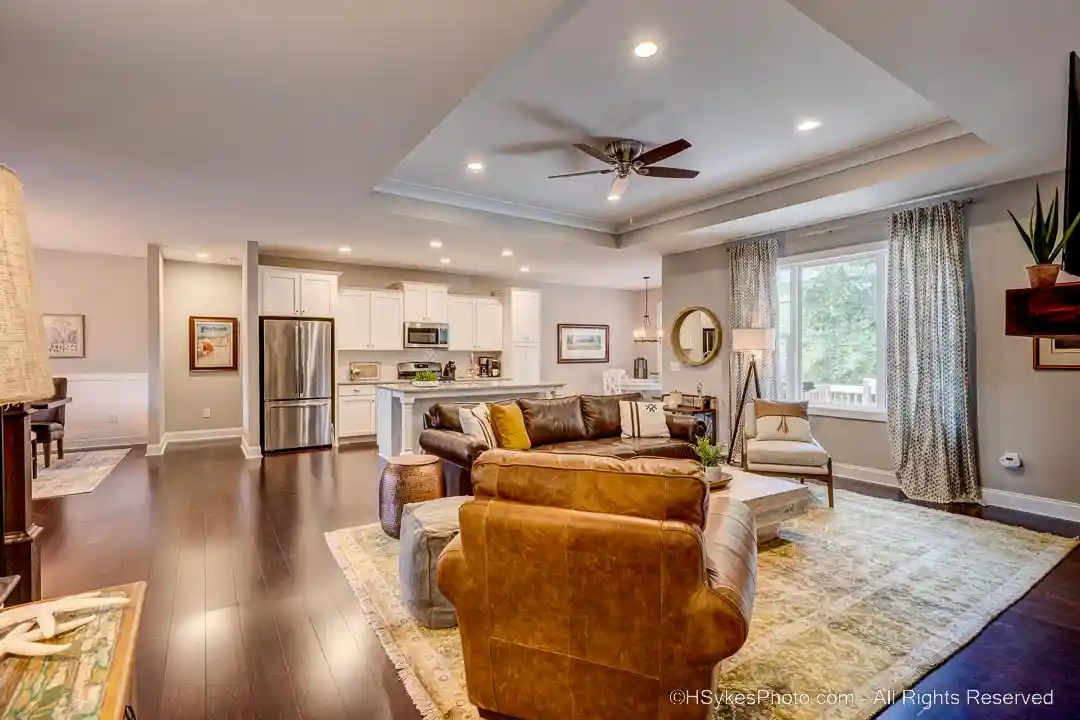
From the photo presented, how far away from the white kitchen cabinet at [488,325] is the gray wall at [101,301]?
4.84m

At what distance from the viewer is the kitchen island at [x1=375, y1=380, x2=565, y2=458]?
239 inches

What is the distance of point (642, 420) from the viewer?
5.25 meters

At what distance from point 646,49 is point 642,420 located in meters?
3.28

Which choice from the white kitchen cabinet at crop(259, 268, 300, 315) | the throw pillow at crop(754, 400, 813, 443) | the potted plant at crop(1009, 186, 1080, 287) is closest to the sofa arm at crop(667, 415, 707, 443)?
the throw pillow at crop(754, 400, 813, 443)

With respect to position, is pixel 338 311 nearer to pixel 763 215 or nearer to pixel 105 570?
pixel 105 570

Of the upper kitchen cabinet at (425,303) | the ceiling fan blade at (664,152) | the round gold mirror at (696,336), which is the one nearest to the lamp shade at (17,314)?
the ceiling fan blade at (664,152)

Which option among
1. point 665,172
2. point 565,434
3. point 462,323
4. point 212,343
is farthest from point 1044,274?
point 212,343

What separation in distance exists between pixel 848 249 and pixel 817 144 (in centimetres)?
172

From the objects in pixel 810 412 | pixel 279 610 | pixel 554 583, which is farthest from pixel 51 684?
pixel 810 412

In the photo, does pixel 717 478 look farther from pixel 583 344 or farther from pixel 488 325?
pixel 583 344

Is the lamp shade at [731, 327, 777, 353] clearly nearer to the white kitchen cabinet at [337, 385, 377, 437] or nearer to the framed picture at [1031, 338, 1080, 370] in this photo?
the framed picture at [1031, 338, 1080, 370]

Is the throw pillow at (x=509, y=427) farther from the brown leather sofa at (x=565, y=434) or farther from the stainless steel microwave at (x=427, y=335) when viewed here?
the stainless steel microwave at (x=427, y=335)

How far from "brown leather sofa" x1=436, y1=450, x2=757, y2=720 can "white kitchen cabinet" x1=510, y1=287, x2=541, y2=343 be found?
7.74 m

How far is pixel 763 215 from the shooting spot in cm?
528
